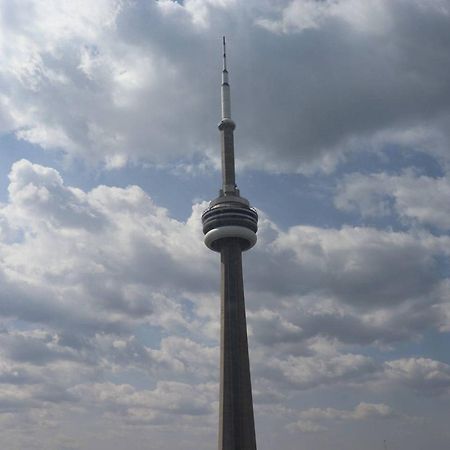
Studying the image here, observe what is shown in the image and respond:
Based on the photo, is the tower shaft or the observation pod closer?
the tower shaft

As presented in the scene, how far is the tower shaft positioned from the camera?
115m

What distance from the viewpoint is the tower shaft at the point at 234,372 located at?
114625 mm

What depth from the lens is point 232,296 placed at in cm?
12181

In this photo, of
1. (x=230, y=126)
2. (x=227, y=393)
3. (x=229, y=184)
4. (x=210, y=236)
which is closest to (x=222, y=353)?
(x=227, y=393)

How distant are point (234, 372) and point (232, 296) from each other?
51.9 feet

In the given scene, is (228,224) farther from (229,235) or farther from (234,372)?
(234,372)

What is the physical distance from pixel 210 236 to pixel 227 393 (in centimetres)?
3475

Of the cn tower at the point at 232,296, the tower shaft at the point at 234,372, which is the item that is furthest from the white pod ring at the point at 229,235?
the tower shaft at the point at 234,372

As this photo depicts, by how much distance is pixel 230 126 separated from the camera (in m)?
139

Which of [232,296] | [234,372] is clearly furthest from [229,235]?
[234,372]

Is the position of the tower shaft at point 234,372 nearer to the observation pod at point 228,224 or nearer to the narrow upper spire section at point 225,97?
the observation pod at point 228,224

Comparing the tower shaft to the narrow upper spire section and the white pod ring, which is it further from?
the narrow upper spire section

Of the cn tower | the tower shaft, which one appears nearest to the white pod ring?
the cn tower

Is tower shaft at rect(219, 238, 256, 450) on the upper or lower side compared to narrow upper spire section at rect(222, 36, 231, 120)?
lower
